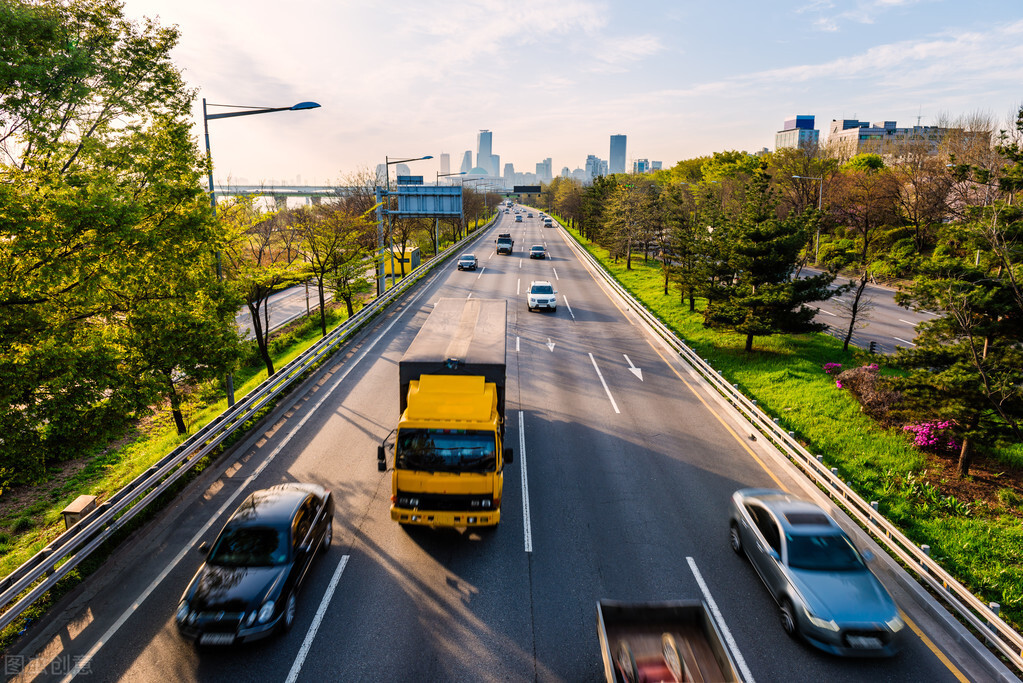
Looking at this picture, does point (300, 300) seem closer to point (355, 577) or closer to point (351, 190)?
point (351, 190)

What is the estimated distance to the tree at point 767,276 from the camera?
2102 centimetres

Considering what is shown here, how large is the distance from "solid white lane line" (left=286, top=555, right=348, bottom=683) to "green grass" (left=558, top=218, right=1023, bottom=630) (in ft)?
39.7

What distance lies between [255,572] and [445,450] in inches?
149

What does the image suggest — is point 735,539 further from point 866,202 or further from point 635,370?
point 866,202

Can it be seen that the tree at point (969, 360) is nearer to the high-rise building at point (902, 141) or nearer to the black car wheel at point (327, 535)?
the black car wheel at point (327, 535)

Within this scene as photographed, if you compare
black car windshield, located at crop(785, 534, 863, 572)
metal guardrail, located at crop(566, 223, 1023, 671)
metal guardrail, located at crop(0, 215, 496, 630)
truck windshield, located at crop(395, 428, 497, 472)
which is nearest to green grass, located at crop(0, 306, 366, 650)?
metal guardrail, located at crop(0, 215, 496, 630)

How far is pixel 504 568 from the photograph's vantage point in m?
10.0

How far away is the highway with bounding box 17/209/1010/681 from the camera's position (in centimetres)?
788

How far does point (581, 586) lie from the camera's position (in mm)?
9531

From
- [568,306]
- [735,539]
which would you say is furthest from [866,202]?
[735,539]

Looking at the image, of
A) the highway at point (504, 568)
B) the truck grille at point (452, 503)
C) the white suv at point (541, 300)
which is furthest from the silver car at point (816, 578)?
the white suv at point (541, 300)

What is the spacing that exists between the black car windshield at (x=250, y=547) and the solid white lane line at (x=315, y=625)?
1.17 meters

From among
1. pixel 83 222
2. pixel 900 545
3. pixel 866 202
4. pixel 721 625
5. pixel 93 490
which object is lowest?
pixel 93 490

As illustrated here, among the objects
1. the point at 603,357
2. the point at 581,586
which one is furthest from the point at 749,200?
the point at 581,586
